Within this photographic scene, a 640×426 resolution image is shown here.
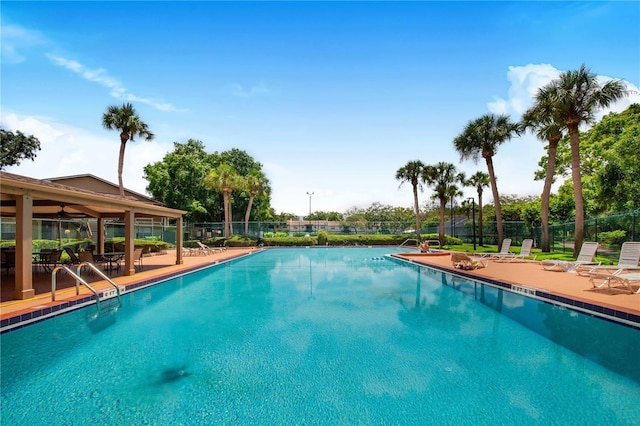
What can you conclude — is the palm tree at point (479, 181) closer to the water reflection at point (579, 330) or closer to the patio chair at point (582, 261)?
the patio chair at point (582, 261)

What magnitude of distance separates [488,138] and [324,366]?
67.5ft

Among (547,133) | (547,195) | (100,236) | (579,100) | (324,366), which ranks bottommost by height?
(324,366)

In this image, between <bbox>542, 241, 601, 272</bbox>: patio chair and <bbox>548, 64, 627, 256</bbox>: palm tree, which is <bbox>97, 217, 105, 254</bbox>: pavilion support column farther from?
<bbox>548, 64, 627, 256</bbox>: palm tree

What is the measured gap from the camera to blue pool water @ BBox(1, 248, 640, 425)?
10.7 feet

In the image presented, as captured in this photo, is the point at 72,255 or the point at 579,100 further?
the point at 579,100

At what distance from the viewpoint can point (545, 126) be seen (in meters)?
18.2

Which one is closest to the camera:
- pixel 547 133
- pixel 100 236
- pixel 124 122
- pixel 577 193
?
pixel 577 193

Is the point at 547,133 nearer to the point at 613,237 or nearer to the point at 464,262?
the point at 613,237

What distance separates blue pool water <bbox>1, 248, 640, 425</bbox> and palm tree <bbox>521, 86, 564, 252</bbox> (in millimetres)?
11967

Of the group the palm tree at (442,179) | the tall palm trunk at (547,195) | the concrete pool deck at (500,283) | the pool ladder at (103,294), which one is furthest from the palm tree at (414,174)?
the pool ladder at (103,294)

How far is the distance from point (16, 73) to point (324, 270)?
1156cm

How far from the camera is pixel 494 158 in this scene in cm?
2164

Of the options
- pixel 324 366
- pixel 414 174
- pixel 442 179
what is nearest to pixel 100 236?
pixel 324 366

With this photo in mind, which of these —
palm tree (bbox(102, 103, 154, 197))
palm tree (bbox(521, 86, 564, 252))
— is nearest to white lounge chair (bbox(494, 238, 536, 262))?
palm tree (bbox(521, 86, 564, 252))
